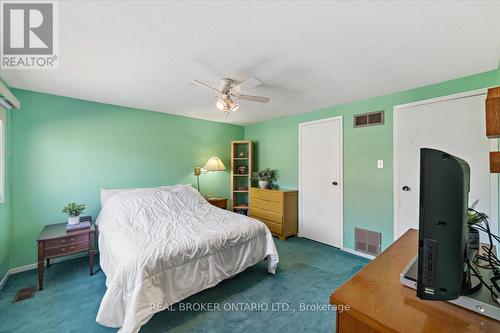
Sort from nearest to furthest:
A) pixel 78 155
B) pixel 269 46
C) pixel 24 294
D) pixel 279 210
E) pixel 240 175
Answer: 1. pixel 269 46
2. pixel 24 294
3. pixel 78 155
4. pixel 279 210
5. pixel 240 175

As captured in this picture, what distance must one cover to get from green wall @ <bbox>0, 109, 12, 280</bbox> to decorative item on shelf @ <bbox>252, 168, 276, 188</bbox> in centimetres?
354

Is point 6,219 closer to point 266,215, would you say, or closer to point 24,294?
point 24,294

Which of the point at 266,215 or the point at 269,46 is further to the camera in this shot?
the point at 266,215

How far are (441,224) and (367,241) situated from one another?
2747mm

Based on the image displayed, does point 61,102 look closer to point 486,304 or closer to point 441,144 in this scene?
point 486,304

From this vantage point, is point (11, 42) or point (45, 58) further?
point (45, 58)

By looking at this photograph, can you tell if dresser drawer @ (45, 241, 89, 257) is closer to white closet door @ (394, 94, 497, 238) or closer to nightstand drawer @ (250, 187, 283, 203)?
nightstand drawer @ (250, 187, 283, 203)

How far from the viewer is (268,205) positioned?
155 inches

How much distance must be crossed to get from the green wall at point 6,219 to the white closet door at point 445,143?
470 centimetres

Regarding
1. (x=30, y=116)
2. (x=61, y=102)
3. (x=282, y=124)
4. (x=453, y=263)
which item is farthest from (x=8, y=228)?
(x=282, y=124)

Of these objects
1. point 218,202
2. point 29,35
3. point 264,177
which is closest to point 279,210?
point 264,177

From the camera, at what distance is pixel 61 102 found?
2.81 m

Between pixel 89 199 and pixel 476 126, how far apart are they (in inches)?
193

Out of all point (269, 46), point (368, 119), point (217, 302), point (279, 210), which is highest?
point (269, 46)
